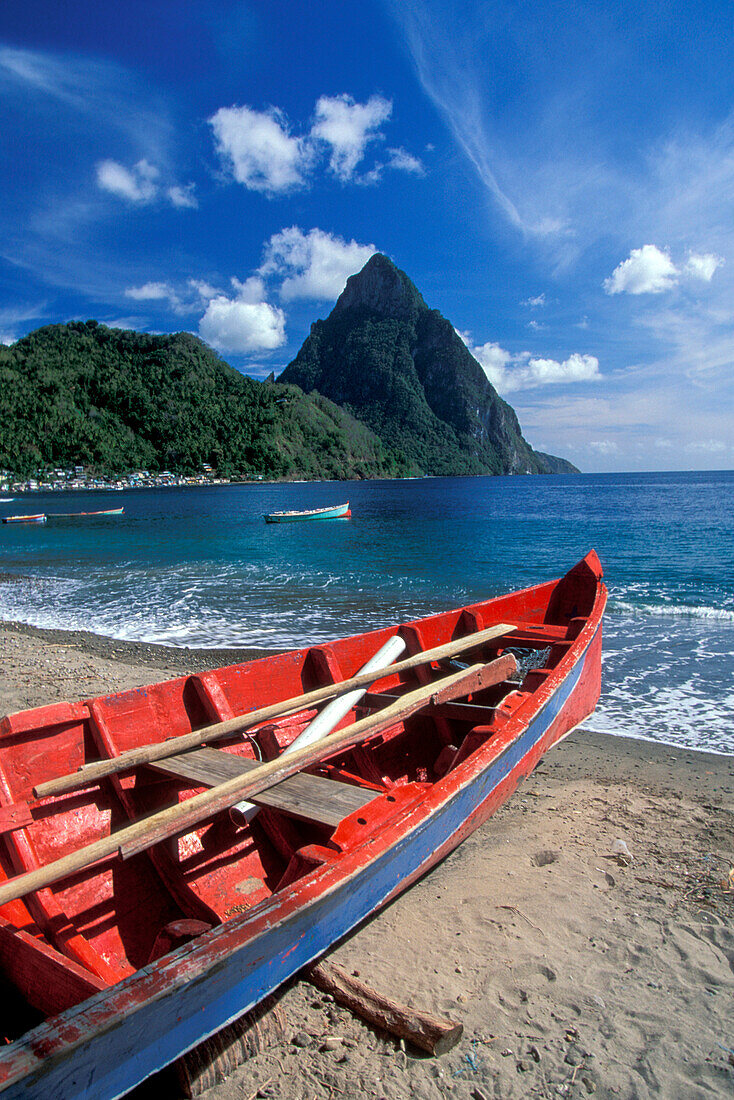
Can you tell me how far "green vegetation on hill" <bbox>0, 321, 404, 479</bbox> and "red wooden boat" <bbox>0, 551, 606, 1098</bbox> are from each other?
136579 mm

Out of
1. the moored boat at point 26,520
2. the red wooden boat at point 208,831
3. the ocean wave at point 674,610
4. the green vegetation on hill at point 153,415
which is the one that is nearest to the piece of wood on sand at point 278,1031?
the red wooden boat at point 208,831

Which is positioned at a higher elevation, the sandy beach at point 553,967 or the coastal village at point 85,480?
the coastal village at point 85,480

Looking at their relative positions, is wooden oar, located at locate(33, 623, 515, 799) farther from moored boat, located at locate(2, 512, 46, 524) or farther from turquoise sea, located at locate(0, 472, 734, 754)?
moored boat, located at locate(2, 512, 46, 524)

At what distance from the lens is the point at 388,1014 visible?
8.38 feet

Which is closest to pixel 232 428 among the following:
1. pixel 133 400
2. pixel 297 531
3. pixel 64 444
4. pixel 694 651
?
pixel 133 400

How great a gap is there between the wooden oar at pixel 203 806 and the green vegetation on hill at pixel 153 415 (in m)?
137

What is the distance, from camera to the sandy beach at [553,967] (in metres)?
2.37

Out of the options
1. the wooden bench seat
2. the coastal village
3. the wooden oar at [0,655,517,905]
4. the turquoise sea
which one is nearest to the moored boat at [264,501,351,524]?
the turquoise sea

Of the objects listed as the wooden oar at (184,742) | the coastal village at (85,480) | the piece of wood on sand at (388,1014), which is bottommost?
the piece of wood on sand at (388,1014)

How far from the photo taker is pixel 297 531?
35781 mm

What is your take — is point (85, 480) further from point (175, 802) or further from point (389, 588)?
point (175, 802)

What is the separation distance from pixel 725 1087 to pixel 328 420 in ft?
595

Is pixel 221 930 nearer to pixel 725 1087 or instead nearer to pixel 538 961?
pixel 538 961

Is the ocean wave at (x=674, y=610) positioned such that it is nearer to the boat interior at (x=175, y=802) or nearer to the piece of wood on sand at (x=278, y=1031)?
the boat interior at (x=175, y=802)
